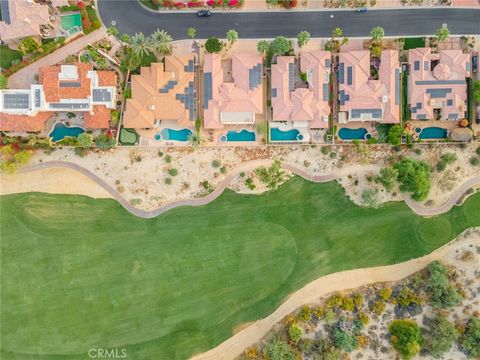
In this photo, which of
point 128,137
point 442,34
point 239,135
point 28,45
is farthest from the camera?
point 239,135

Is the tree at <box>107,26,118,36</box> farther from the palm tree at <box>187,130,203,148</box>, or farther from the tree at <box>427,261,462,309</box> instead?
the tree at <box>427,261,462,309</box>

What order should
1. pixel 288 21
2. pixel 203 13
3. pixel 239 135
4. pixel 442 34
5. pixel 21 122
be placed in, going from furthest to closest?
pixel 239 135 < pixel 288 21 < pixel 203 13 < pixel 21 122 < pixel 442 34

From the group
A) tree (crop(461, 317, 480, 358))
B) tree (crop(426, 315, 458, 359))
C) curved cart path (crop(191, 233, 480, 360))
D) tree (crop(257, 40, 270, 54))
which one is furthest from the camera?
curved cart path (crop(191, 233, 480, 360))

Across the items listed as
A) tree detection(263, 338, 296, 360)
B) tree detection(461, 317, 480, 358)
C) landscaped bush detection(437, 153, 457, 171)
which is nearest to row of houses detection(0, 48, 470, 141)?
landscaped bush detection(437, 153, 457, 171)

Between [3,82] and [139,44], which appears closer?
[139,44]

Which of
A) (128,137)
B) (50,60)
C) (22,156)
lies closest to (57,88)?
(50,60)

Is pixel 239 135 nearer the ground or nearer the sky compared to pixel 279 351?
nearer the sky

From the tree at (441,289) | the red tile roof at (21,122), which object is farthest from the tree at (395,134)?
the red tile roof at (21,122)

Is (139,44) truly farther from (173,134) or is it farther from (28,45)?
(28,45)
